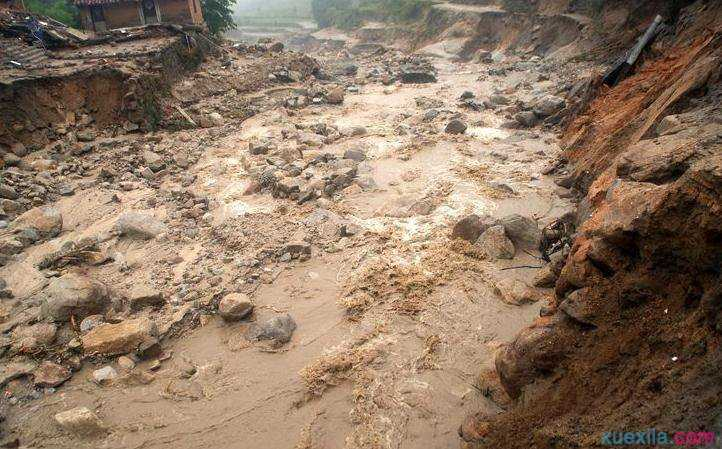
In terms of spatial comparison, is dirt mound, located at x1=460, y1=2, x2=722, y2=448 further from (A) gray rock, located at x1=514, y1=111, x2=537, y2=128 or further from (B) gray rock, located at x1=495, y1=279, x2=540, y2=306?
(A) gray rock, located at x1=514, y1=111, x2=537, y2=128

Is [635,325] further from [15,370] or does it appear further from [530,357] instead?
[15,370]

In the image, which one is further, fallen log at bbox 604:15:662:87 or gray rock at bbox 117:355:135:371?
fallen log at bbox 604:15:662:87

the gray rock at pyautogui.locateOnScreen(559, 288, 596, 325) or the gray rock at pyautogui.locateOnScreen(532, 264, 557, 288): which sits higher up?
the gray rock at pyautogui.locateOnScreen(559, 288, 596, 325)

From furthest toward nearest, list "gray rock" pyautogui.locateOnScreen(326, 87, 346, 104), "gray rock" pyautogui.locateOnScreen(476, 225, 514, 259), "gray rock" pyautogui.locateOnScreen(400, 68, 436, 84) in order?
1. "gray rock" pyautogui.locateOnScreen(400, 68, 436, 84)
2. "gray rock" pyautogui.locateOnScreen(326, 87, 346, 104)
3. "gray rock" pyautogui.locateOnScreen(476, 225, 514, 259)

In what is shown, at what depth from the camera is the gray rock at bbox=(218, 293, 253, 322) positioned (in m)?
4.17

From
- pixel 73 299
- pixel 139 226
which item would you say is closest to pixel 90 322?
pixel 73 299

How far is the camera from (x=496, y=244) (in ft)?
16.0

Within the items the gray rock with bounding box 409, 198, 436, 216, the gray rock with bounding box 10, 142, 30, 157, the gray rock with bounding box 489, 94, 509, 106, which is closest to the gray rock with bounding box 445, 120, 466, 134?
the gray rock with bounding box 489, 94, 509, 106

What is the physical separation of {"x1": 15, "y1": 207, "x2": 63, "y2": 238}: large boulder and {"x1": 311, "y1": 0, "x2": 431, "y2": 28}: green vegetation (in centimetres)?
2656

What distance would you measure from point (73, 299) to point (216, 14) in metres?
19.0

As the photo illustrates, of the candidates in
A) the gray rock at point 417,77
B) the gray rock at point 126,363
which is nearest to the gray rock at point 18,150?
the gray rock at point 126,363

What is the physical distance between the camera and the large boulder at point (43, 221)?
239 inches

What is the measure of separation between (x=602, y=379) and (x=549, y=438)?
46 cm

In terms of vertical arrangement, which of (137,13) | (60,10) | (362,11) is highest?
(362,11)
